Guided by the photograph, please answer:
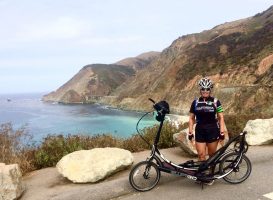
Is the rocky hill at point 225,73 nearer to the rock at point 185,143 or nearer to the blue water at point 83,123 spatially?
the blue water at point 83,123

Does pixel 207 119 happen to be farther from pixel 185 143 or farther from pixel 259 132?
pixel 259 132

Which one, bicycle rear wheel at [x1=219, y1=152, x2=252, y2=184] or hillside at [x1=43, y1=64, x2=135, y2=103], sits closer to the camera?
bicycle rear wheel at [x1=219, y1=152, x2=252, y2=184]

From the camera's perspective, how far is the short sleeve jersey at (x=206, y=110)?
7375 mm

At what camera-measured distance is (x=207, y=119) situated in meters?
A: 7.44

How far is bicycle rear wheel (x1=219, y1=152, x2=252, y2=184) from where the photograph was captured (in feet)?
23.9

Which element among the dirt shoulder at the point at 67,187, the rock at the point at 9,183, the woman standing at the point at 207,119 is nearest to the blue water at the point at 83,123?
the dirt shoulder at the point at 67,187

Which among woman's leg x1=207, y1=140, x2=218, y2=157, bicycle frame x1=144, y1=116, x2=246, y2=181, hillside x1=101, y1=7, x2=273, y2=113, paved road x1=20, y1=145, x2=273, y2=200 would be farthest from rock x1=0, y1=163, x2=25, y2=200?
hillside x1=101, y1=7, x2=273, y2=113

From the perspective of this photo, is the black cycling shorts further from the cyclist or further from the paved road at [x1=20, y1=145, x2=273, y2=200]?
the paved road at [x1=20, y1=145, x2=273, y2=200]

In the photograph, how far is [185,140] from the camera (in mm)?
9586

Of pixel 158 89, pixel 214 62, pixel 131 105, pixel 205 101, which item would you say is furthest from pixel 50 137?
pixel 131 105

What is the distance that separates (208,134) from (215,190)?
103 cm

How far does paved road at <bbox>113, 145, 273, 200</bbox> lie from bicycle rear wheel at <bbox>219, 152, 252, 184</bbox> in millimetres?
103

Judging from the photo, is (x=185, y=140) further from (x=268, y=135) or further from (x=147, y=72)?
(x=147, y=72)

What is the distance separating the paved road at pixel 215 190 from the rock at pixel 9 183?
1.83 meters
